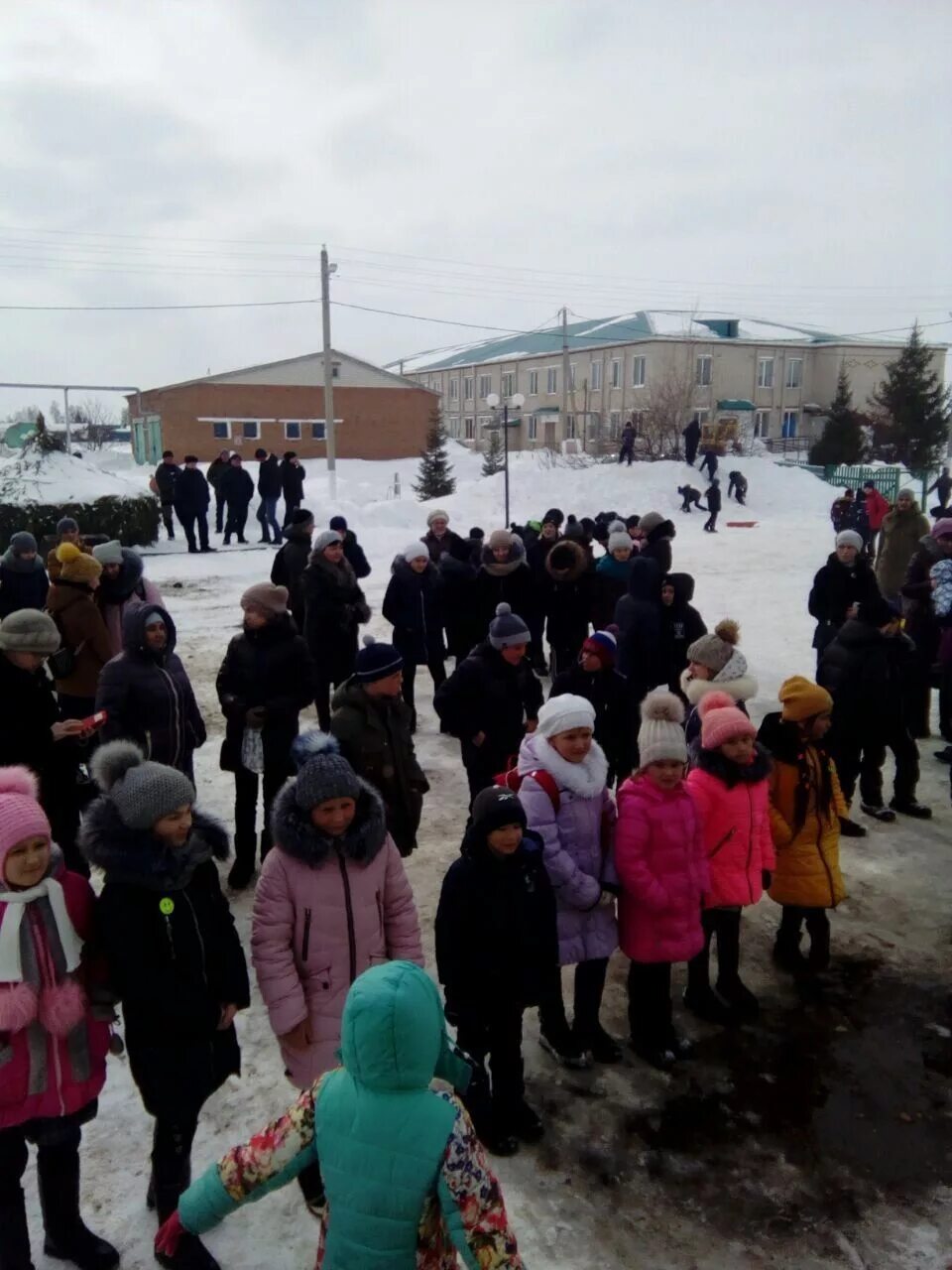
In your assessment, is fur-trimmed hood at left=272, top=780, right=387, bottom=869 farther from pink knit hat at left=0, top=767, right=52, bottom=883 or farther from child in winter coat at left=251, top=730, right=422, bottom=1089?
pink knit hat at left=0, top=767, right=52, bottom=883

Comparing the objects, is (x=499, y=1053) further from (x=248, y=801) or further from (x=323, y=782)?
(x=248, y=801)

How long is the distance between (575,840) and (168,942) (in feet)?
5.71

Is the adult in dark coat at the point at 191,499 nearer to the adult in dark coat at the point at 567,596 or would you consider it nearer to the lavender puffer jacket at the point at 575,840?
the adult in dark coat at the point at 567,596

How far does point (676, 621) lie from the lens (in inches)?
284

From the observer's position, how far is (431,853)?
613 centimetres

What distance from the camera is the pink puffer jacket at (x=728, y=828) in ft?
13.6

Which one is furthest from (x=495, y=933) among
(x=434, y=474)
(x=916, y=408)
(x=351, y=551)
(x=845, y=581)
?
(x=916, y=408)

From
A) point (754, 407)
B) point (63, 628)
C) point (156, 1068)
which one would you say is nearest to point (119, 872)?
point (156, 1068)

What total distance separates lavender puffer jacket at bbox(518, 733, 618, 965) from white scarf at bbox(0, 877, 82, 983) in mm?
1739

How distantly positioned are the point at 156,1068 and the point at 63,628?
3623 millimetres

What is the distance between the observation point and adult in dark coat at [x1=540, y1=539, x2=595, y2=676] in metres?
7.91

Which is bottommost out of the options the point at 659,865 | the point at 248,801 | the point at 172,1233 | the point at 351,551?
the point at 248,801

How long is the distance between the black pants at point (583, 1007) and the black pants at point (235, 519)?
15.9 meters

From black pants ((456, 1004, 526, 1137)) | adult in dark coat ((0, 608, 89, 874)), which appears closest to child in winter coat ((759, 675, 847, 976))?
black pants ((456, 1004, 526, 1137))
